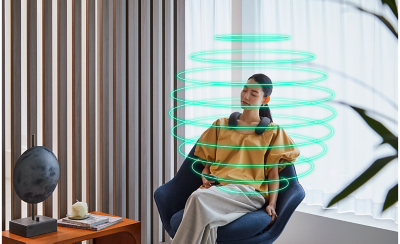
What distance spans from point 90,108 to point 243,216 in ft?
4.43

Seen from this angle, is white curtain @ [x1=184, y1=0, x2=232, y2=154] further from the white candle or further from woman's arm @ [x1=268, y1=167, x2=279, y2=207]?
the white candle

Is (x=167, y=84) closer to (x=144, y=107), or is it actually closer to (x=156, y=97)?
(x=156, y=97)

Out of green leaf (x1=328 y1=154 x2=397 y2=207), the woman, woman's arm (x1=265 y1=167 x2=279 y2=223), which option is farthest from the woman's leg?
green leaf (x1=328 y1=154 x2=397 y2=207)

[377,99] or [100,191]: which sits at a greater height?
[377,99]

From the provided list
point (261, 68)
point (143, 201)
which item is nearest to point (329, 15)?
point (261, 68)

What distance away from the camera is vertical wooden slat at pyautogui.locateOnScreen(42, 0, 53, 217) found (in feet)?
7.82

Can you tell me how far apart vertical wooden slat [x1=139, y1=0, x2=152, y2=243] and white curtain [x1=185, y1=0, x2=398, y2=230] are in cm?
98

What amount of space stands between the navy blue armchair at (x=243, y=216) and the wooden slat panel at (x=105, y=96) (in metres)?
0.61

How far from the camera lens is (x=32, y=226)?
6.75 ft

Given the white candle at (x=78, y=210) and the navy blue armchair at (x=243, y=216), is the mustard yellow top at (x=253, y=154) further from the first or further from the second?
the white candle at (x=78, y=210)

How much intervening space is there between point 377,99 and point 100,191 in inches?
83.3

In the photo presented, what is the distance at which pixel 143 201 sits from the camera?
2939 millimetres

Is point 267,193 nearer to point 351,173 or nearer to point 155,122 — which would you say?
point 351,173

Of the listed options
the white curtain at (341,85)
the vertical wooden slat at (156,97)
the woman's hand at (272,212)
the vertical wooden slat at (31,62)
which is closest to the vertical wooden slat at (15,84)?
the vertical wooden slat at (31,62)
